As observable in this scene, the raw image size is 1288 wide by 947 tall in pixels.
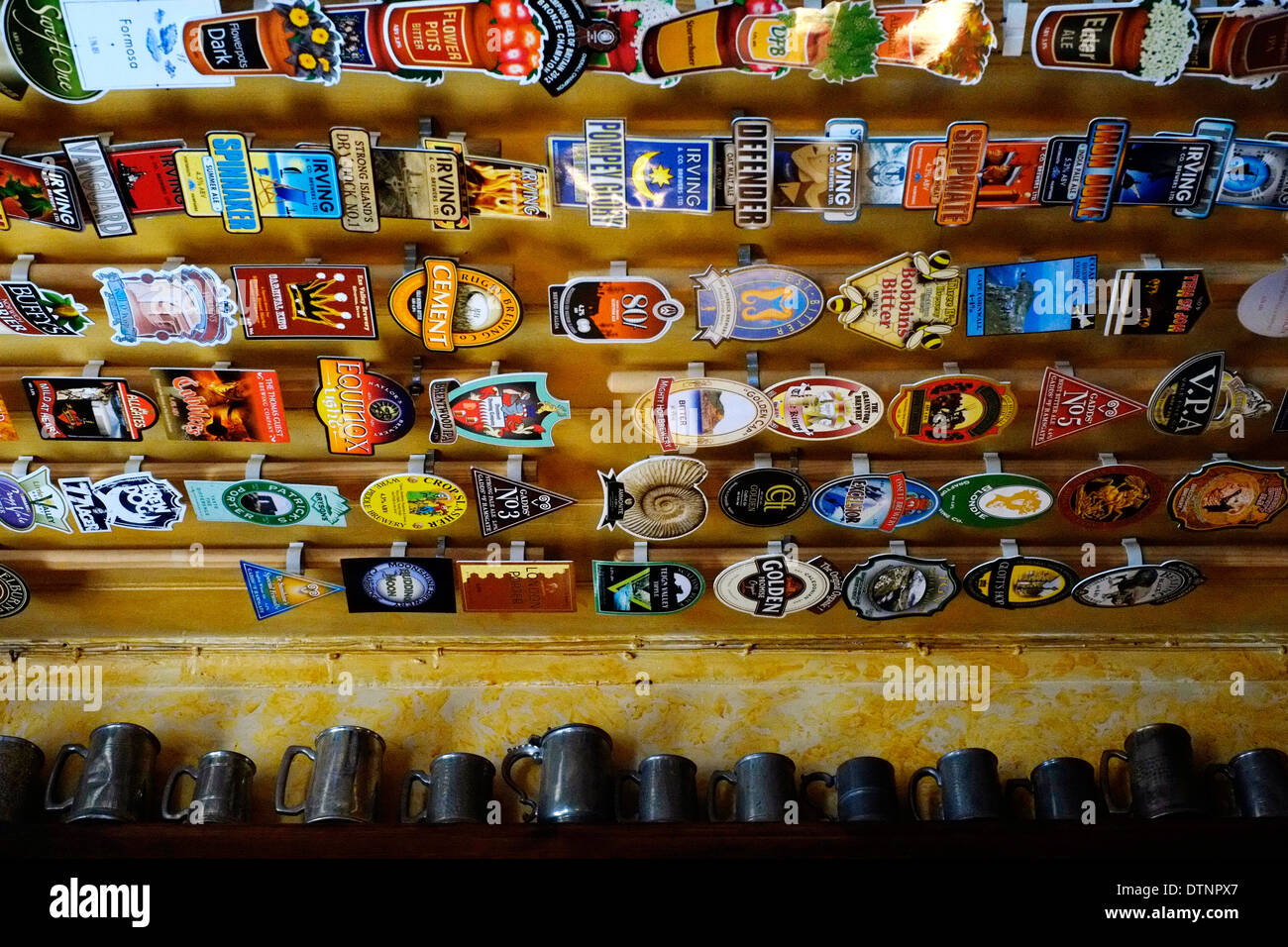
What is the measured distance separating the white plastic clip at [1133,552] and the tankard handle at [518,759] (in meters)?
1.69

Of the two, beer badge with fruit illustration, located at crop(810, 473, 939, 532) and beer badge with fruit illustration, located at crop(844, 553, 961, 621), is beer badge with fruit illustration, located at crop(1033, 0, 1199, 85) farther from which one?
beer badge with fruit illustration, located at crop(844, 553, 961, 621)

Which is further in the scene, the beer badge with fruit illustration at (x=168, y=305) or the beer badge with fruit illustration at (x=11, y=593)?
the beer badge with fruit illustration at (x=11, y=593)

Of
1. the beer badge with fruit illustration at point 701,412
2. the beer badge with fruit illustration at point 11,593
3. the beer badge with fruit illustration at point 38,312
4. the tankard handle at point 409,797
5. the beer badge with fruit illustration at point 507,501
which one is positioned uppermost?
the beer badge with fruit illustration at point 38,312

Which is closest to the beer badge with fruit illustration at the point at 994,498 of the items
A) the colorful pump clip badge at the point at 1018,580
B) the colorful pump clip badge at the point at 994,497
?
the colorful pump clip badge at the point at 994,497

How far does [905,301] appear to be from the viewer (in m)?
2.33

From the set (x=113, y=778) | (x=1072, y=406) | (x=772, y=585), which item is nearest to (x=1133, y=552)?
(x=1072, y=406)

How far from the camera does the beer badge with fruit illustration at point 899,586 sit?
283 centimetres

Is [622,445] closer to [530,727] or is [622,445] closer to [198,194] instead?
[530,727]

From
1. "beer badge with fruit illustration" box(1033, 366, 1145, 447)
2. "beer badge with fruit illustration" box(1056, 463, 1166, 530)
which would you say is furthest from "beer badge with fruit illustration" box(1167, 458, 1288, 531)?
"beer badge with fruit illustration" box(1033, 366, 1145, 447)

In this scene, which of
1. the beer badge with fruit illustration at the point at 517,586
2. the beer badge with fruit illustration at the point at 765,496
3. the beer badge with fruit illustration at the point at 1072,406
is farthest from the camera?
the beer badge with fruit illustration at the point at 517,586

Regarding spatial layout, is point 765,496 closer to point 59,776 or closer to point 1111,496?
point 1111,496

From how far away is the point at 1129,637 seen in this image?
3.07 metres

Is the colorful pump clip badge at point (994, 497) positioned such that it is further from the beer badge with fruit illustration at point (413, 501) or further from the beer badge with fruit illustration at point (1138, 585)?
the beer badge with fruit illustration at point (413, 501)
